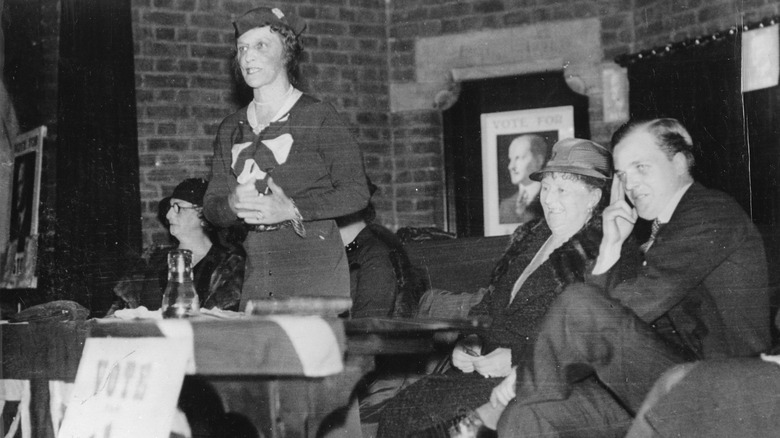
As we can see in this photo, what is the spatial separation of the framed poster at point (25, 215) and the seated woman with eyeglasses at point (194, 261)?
602mm

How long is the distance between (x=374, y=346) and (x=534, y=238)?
106 centimetres

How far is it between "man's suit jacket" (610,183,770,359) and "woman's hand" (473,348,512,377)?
0.40 meters

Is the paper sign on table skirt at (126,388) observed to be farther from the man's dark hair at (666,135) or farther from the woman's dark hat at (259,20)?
the man's dark hair at (666,135)

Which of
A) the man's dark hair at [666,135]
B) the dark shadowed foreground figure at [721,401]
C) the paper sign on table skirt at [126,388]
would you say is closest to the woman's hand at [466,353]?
the man's dark hair at [666,135]

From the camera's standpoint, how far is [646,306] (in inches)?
94.2

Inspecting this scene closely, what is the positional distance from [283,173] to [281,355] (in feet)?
2.80

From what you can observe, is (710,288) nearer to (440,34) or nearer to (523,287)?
(523,287)

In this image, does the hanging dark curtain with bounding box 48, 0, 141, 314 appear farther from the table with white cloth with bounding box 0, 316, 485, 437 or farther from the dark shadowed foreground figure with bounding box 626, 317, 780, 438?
the dark shadowed foreground figure with bounding box 626, 317, 780, 438

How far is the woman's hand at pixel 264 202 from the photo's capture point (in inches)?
96.0

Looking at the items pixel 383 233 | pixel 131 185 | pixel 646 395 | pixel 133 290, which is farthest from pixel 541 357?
pixel 131 185

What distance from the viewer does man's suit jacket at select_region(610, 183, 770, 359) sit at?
2.38 m

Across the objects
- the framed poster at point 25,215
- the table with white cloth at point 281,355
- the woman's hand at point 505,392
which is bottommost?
the woman's hand at point 505,392

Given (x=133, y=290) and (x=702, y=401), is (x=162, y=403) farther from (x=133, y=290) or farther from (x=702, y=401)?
(x=133, y=290)

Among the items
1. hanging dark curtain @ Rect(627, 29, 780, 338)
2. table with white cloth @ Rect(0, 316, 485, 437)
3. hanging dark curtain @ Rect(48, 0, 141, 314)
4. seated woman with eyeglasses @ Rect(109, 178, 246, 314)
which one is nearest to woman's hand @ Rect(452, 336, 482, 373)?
table with white cloth @ Rect(0, 316, 485, 437)
